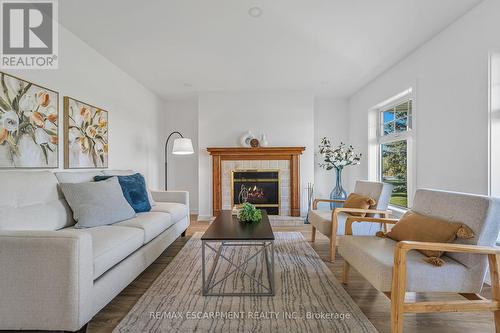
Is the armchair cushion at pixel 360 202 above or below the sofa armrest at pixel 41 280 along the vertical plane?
above

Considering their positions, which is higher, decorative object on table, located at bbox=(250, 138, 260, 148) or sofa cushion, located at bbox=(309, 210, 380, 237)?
decorative object on table, located at bbox=(250, 138, 260, 148)

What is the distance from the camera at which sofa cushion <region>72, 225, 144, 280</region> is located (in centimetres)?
165

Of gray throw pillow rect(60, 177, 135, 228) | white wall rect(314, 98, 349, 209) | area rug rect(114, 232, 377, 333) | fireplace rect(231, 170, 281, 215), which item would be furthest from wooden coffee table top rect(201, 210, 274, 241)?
white wall rect(314, 98, 349, 209)

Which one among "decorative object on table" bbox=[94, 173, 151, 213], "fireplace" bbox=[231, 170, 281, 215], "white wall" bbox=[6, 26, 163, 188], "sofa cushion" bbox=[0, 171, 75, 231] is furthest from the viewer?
"fireplace" bbox=[231, 170, 281, 215]

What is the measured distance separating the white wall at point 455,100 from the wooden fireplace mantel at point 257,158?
2031mm

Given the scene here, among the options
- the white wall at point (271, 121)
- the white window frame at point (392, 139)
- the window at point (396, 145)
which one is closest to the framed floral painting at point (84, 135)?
the white wall at point (271, 121)

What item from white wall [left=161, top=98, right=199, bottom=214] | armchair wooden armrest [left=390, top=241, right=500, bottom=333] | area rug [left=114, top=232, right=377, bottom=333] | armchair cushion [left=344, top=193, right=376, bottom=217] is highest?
white wall [left=161, top=98, right=199, bottom=214]

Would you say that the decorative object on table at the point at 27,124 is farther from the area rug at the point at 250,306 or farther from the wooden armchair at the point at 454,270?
the wooden armchair at the point at 454,270

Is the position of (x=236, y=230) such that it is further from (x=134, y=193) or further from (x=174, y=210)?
(x=134, y=193)

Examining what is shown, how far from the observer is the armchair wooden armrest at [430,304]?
4.66ft

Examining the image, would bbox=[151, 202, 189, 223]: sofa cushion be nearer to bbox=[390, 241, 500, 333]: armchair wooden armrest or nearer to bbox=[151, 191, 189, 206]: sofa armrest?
bbox=[151, 191, 189, 206]: sofa armrest

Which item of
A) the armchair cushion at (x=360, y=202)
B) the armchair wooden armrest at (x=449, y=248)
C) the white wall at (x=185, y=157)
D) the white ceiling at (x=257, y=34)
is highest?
the white ceiling at (x=257, y=34)

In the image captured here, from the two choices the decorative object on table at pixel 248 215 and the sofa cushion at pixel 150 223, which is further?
the decorative object on table at pixel 248 215

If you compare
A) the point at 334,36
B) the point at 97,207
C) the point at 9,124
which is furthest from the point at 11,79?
the point at 334,36
